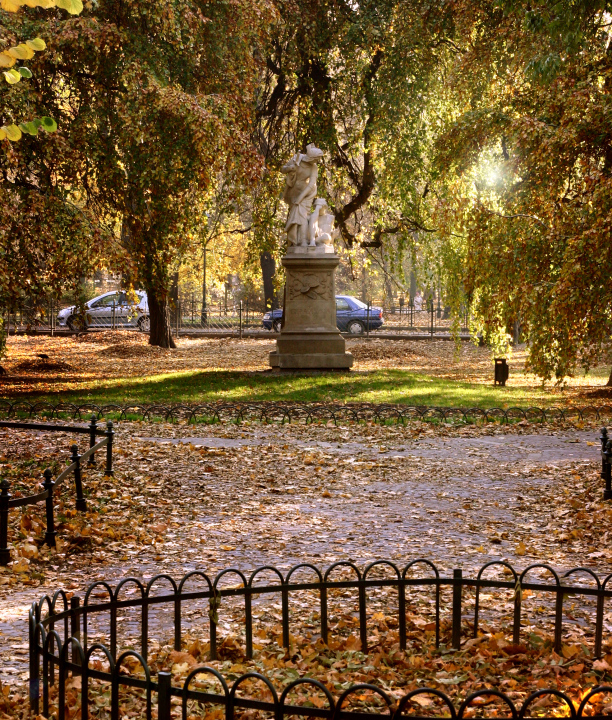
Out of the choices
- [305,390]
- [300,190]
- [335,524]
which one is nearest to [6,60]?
[335,524]

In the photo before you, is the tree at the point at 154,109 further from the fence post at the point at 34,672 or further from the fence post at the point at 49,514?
the fence post at the point at 34,672

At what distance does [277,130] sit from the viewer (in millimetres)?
19844

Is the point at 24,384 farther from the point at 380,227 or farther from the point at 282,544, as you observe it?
the point at 282,544

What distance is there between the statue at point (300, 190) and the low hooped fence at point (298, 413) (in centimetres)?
547

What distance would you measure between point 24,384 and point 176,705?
548 inches

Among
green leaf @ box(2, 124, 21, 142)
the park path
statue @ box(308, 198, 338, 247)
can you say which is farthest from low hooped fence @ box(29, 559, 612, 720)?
statue @ box(308, 198, 338, 247)

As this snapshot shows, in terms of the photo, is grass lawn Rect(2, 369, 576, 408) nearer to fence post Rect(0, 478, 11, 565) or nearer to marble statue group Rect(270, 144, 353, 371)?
marble statue group Rect(270, 144, 353, 371)

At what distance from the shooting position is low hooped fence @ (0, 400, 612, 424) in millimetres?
11648

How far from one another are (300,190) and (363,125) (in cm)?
255

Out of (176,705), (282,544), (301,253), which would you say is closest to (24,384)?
(301,253)

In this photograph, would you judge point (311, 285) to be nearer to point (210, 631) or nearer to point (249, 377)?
point (249, 377)

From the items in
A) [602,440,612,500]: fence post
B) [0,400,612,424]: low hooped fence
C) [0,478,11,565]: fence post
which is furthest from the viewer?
[0,400,612,424]: low hooped fence

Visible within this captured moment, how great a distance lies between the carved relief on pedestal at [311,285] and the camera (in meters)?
16.9

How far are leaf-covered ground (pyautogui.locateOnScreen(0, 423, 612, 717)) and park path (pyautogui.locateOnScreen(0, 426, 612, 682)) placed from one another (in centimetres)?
2
